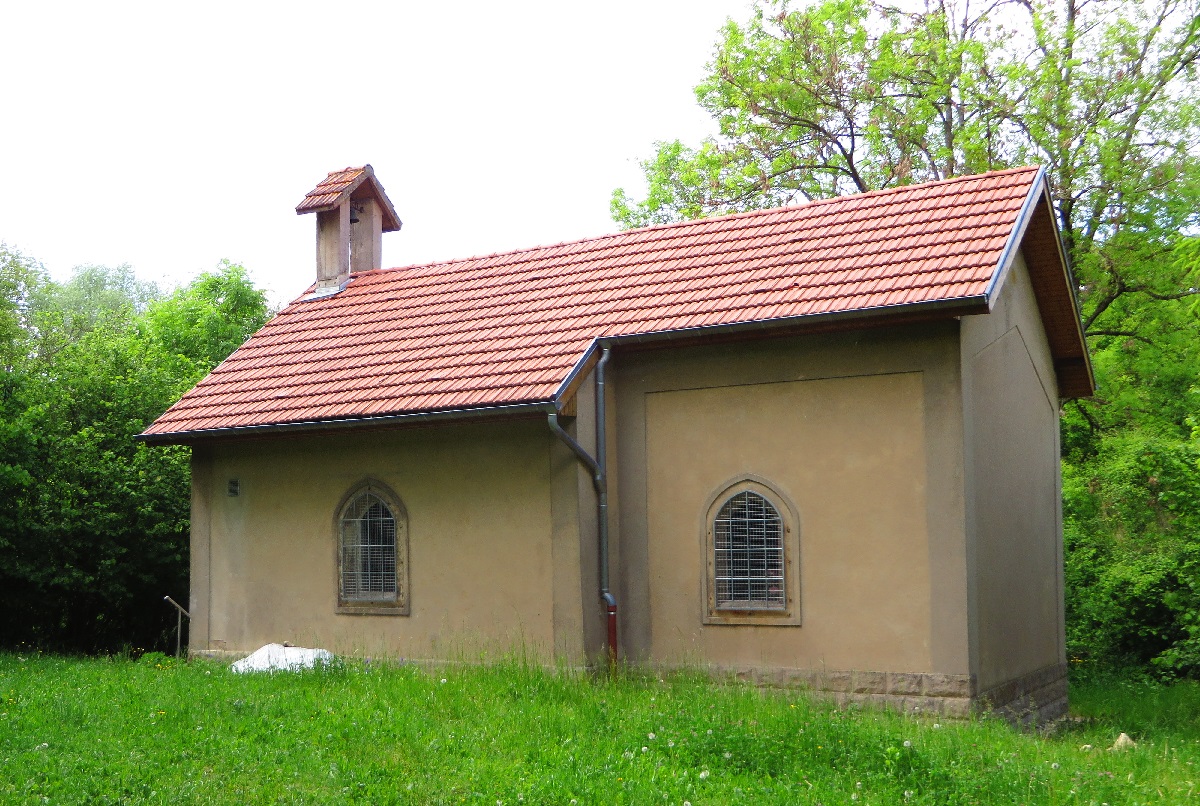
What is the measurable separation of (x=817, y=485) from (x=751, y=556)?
990 mm

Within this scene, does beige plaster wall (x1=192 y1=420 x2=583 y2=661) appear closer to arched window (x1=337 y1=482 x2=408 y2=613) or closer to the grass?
arched window (x1=337 y1=482 x2=408 y2=613)

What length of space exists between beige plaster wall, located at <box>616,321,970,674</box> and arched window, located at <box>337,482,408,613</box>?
254cm

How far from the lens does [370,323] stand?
15227mm

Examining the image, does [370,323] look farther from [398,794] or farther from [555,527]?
[398,794]

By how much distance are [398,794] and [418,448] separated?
585cm

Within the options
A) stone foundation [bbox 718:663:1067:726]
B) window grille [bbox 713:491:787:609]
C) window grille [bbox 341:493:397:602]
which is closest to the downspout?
window grille [bbox 713:491:787:609]

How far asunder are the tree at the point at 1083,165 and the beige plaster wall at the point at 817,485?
6.75m

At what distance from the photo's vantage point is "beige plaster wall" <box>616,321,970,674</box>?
35.5ft

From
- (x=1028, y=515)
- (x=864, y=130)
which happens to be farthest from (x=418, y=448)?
(x=864, y=130)

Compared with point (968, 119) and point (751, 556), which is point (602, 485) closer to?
point (751, 556)

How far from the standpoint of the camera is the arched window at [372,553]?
12992mm

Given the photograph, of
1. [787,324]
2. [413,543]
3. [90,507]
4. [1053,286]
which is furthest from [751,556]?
[90,507]

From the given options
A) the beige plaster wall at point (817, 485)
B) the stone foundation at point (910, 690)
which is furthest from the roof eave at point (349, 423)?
the stone foundation at point (910, 690)

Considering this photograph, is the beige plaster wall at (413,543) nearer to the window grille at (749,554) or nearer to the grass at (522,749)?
the grass at (522,749)
